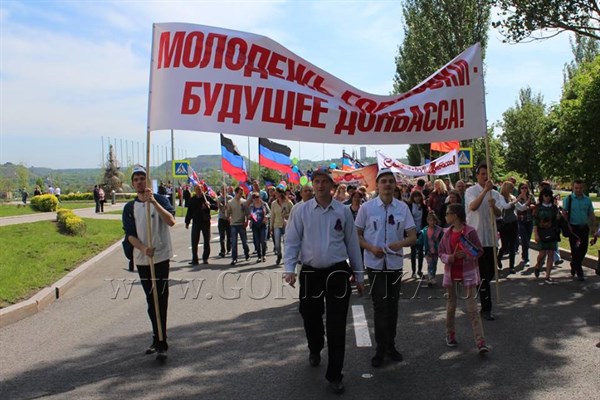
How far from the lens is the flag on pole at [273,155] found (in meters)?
19.3

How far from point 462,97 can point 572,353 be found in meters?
3.29

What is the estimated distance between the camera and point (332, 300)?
193 inches

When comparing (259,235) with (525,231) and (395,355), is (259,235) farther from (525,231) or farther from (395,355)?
(395,355)

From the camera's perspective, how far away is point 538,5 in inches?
539

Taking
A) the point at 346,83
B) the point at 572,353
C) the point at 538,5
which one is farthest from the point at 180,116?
the point at 538,5

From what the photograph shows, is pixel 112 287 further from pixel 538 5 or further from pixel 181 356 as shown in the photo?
pixel 538 5

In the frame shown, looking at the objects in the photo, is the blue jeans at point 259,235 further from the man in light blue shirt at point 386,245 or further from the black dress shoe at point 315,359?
the black dress shoe at point 315,359

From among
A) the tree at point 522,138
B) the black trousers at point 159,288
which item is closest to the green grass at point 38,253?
the black trousers at point 159,288

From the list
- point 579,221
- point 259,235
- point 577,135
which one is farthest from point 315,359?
point 577,135

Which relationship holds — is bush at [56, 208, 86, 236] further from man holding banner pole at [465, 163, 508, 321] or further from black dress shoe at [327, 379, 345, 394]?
black dress shoe at [327, 379, 345, 394]

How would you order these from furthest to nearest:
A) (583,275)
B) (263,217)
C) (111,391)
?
(263,217) → (583,275) → (111,391)

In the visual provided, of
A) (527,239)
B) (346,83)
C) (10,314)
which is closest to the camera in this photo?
→ (346,83)

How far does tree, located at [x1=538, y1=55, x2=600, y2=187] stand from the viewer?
2205cm

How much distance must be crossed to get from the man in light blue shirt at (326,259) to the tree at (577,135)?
20118mm
